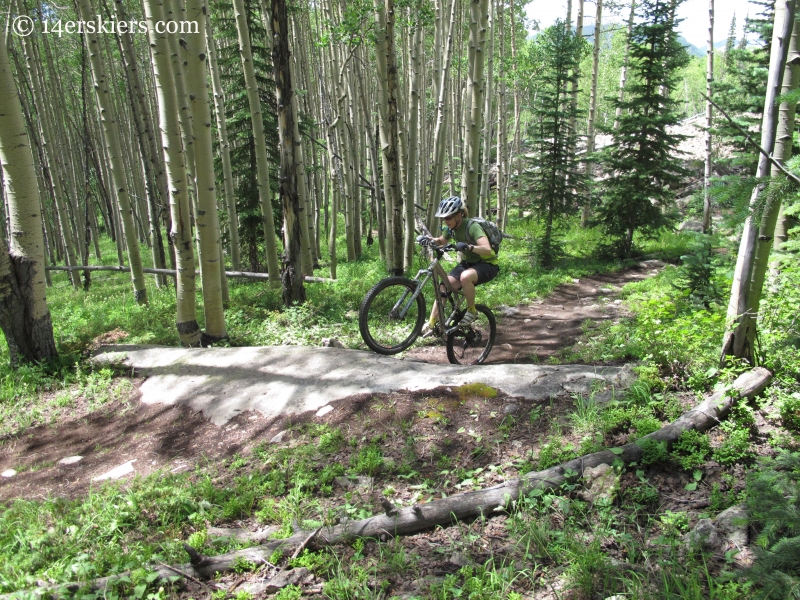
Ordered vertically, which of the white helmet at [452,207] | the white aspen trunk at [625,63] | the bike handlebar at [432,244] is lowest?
A: the bike handlebar at [432,244]

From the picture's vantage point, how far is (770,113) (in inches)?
142

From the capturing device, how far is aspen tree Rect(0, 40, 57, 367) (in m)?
5.32

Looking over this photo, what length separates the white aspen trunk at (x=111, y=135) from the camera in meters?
7.52

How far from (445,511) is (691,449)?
171 centimetres

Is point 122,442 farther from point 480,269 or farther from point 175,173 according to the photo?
point 480,269

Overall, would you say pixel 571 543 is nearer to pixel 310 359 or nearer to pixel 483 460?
pixel 483 460

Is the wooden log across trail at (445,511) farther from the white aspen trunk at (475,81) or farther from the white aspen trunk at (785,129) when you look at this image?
the white aspen trunk at (475,81)

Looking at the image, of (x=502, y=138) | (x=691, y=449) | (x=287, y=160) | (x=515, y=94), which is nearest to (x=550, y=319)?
(x=287, y=160)

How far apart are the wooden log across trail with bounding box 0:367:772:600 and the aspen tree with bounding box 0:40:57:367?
398cm

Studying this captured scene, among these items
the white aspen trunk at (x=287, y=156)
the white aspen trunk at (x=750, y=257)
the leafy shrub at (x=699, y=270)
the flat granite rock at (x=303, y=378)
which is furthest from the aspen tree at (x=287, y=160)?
the leafy shrub at (x=699, y=270)

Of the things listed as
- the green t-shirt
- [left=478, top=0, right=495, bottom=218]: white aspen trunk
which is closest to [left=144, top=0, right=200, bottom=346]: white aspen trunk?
the green t-shirt

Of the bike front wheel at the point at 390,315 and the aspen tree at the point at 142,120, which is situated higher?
the aspen tree at the point at 142,120

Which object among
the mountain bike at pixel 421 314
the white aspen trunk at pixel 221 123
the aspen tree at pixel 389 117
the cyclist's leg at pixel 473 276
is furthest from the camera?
the white aspen trunk at pixel 221 123

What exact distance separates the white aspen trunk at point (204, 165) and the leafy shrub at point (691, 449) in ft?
17.7
